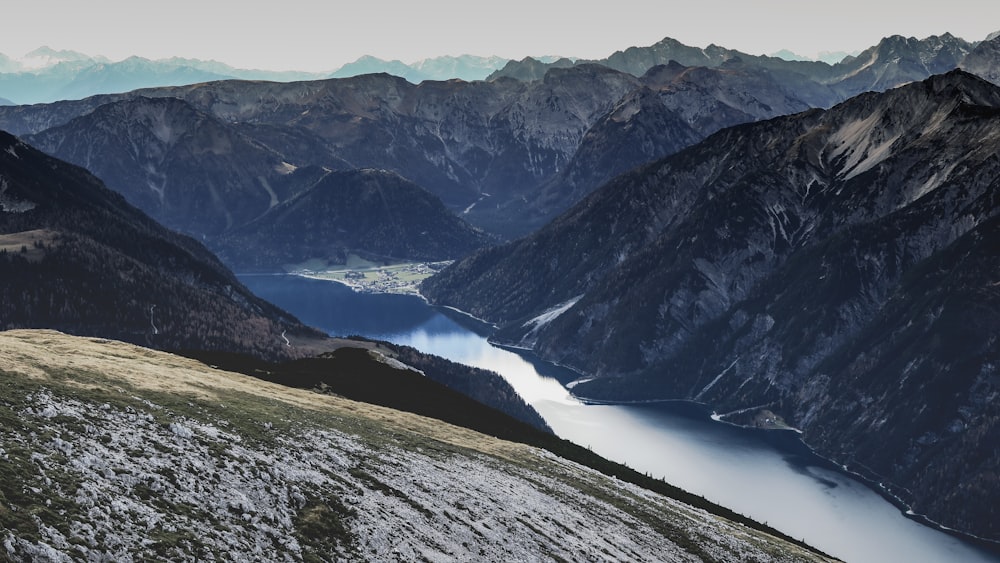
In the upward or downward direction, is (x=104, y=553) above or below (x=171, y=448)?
below

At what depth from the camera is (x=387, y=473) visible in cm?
9325

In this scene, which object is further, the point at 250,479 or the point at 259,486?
the point at 250,479

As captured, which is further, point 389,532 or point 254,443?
point 254,443

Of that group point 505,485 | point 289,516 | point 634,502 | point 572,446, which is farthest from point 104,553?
point 572,446

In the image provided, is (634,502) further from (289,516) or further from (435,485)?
(289,516)

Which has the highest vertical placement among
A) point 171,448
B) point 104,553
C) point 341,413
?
point 341,413

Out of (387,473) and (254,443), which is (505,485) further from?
(254,443)

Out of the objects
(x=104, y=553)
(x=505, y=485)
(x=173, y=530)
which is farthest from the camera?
(x=505, y=485)

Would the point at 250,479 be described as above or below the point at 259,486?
above

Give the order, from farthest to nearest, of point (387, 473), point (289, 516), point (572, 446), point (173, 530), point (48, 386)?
point (572, 446), point (387, 473), point (48, 386), point (289, 516), point (173, 530)

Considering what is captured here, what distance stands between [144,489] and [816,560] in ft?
283

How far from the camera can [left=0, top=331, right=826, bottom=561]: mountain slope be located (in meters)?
63.6

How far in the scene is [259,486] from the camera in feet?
252

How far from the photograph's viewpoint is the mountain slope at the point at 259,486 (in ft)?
209
